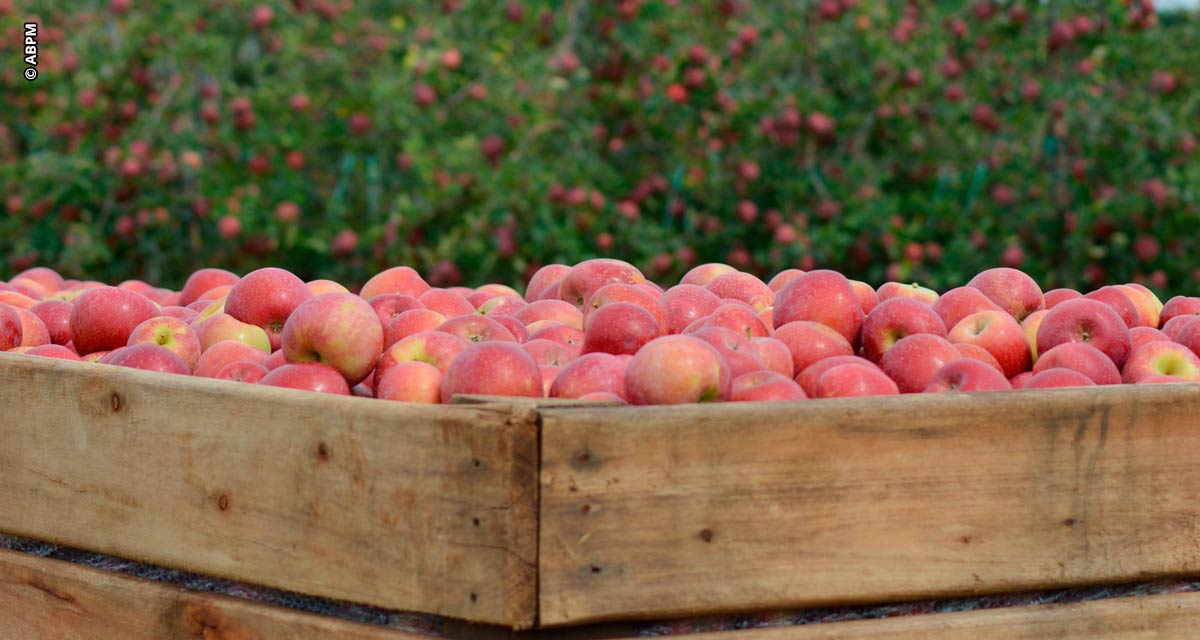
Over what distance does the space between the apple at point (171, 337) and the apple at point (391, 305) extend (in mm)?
299

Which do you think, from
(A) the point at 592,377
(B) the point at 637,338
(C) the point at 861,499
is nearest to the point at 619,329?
(B) the point at 637,338

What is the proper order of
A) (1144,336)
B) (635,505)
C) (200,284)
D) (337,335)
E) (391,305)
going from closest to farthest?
1. (635,505)
2. (337,335)
3. (1144,336)
4. (391,305)
5. (200,284)

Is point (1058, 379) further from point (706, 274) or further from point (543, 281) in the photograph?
point (543, 281)

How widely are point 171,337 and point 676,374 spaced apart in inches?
38.7

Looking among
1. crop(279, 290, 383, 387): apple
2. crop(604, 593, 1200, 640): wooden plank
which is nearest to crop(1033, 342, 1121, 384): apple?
crop(604, 593, 1200, 640): wooden plank

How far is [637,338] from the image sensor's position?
1.99 m

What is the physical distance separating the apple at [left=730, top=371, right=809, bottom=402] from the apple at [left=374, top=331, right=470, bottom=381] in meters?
0.43

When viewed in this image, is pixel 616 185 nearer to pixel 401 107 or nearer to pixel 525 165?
pixel 525 165

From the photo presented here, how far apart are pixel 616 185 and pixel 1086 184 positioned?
7.24ft

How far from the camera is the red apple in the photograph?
101 inches

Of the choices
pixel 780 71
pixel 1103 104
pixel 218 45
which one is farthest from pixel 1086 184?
pixel 218 45

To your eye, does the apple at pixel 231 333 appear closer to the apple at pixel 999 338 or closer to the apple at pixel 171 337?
the apple at pixel 171 337

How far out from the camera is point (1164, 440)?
171 centimetres

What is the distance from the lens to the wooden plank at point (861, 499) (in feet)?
4.85
